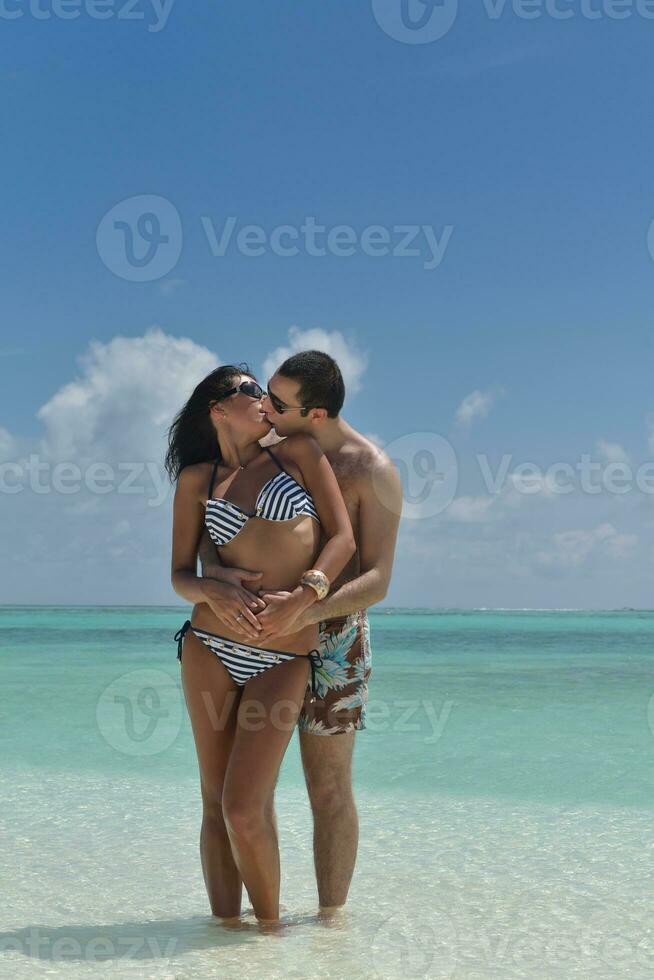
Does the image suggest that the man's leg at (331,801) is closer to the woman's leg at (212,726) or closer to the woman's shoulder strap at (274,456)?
the woman's leg at (212,726)

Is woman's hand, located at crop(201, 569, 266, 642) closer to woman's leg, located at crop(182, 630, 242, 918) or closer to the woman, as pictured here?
the woman

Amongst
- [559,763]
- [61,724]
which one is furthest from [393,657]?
[559,763]

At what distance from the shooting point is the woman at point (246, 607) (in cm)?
354

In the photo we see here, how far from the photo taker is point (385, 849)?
5.66 metres

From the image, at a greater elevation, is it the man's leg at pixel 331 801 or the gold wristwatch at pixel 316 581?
the gold wristwatch at pixel 316 581

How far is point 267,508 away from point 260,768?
0.91 meters

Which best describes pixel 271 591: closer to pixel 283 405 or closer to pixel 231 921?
pixel 283 405

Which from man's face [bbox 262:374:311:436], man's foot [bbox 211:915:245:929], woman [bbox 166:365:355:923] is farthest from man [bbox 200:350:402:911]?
man's foot [bbox 211:915:245:929]

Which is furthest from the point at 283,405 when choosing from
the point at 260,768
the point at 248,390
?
the point at 260,768

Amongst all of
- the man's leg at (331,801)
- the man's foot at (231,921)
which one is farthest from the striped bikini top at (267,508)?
the man's foot at (231,921)

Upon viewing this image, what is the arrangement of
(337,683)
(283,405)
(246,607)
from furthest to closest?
(337,683) < (283,405) < (246,607)

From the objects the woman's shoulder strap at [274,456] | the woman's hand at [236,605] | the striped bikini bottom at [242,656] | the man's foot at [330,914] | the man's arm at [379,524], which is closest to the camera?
the woman's hand at [236,605]

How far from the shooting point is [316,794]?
395 centimetres

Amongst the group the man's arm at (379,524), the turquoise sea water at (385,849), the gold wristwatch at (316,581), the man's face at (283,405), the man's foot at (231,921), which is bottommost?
the turquoise sea water at (385,849)
